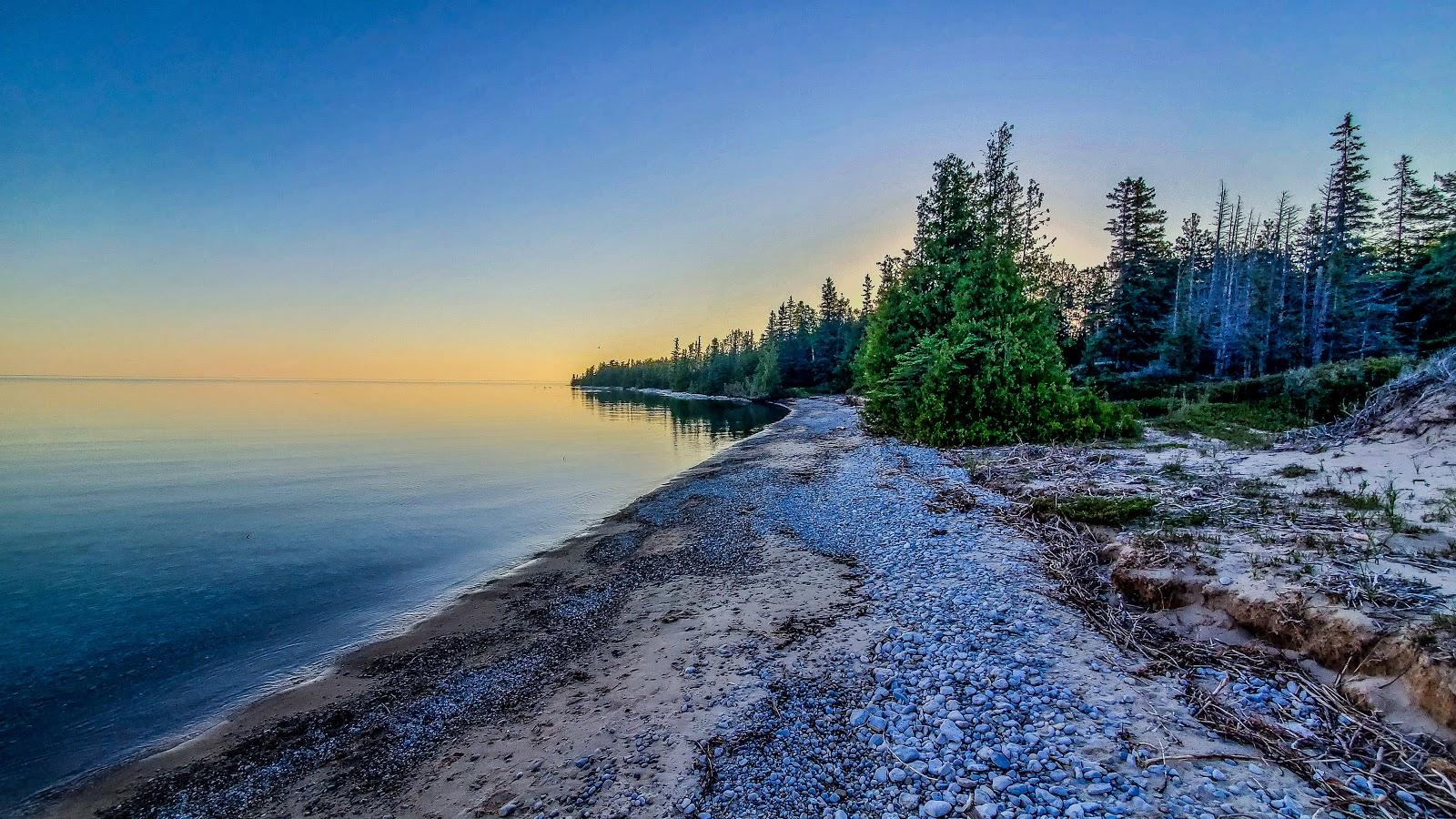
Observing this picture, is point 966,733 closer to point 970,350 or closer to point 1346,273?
point 970,350

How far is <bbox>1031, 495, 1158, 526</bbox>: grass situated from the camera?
9125 millimetres

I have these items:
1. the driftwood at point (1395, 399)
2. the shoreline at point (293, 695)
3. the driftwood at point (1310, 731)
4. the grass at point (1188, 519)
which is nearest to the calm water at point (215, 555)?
the shoreline at point (293, 695)

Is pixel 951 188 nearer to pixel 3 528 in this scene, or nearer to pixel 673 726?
pixel 673 726

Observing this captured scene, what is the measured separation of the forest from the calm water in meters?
13.6

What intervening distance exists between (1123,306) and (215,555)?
46.3 metres

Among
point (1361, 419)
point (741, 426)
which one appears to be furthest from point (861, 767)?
point (741, 426)

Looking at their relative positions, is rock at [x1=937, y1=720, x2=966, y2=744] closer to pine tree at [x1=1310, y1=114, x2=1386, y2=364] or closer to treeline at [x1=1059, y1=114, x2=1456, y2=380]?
treeline at [x1=1059, y1=114, x2=1456, y2=380]

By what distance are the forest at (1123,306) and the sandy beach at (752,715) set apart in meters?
11.5

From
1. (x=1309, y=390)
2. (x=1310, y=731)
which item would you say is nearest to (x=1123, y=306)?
(x=1309, y=390)

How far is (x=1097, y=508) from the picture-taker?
9.62 meters

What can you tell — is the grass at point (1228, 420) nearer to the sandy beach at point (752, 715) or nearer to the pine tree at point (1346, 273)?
the sandy beach at point (752, 715)

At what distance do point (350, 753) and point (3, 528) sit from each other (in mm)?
18767

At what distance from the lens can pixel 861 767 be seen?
4441 mm

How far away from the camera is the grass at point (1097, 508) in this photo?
912cm
